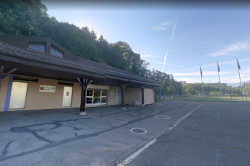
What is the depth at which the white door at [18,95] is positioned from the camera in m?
8.05

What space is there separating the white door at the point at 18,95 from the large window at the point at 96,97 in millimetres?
5481

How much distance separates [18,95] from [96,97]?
705 cm

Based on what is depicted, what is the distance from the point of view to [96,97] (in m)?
13.5

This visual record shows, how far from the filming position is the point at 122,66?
3519 centimetres

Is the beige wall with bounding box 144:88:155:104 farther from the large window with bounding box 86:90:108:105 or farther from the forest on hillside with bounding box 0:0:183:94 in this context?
the forest on hillside with bounding box 0:0:183:94

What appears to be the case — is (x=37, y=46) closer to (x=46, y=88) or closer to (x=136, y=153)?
(x=46, y=88)

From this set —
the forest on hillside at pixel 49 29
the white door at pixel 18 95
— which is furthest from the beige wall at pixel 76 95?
the forest on hillside at pixel 49 29

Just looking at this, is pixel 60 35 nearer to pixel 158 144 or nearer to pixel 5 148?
pixel 5 148

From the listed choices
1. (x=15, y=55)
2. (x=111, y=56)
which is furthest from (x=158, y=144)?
(x=111, y=56)

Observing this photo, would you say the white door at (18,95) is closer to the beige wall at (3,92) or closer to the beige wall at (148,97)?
the beige wall at (3,92)

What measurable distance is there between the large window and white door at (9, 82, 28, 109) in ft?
18.0

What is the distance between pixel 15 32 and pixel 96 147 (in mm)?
26370

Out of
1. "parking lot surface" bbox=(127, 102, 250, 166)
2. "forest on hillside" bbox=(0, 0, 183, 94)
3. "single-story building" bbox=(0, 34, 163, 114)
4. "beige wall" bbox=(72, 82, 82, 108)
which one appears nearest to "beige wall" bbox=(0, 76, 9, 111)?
"single-story building" bbox=(0, 34, 163, 114)

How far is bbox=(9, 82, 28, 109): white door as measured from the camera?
8055 millimetres
